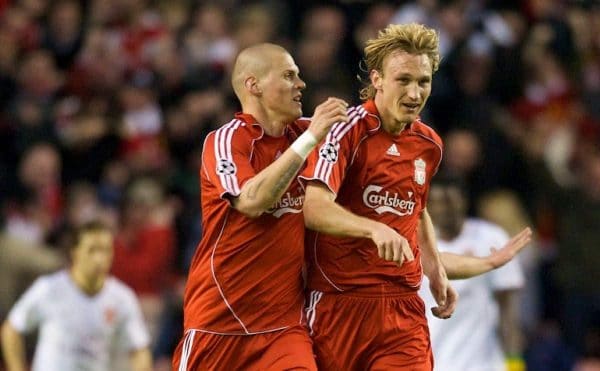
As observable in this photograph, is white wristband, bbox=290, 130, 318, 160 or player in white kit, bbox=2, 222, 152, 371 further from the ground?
white wristband, bbox=290, 130, 318, 160

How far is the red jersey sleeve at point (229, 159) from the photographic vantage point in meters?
7.46

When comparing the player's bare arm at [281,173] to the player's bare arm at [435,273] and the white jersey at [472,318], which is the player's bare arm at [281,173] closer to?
the player's bare arm at [435,273]

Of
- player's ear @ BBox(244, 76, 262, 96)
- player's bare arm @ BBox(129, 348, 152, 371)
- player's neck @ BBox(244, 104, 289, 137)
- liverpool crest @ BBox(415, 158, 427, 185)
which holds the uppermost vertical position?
player's ear @ BBox(244, 76, 262, 96)

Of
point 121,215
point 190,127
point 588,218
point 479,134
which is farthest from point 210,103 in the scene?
point 588,218

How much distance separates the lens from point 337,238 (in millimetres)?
7707

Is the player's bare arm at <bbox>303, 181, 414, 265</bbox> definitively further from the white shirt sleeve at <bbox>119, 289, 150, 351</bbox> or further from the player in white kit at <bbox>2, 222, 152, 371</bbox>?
the white shirt sleeve at <bbox>119, 289, 150, 351</bbox>

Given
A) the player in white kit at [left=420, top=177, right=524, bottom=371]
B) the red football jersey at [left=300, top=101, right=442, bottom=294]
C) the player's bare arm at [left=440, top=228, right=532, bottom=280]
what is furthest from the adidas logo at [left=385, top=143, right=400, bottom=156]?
the player in white kit at [left=420, top=177, right=524, bottom=371]

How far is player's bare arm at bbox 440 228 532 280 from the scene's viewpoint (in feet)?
26.7

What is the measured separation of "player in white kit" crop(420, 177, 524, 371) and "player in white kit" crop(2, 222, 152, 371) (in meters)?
2.15

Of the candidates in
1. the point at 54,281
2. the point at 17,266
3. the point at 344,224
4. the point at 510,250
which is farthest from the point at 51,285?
the point at 344,224

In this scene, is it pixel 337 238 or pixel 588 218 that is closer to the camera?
pixel 337 238

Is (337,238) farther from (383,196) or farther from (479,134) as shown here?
(479,134)

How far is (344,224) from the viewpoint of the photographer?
7.06 m

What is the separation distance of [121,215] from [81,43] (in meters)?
2.40
